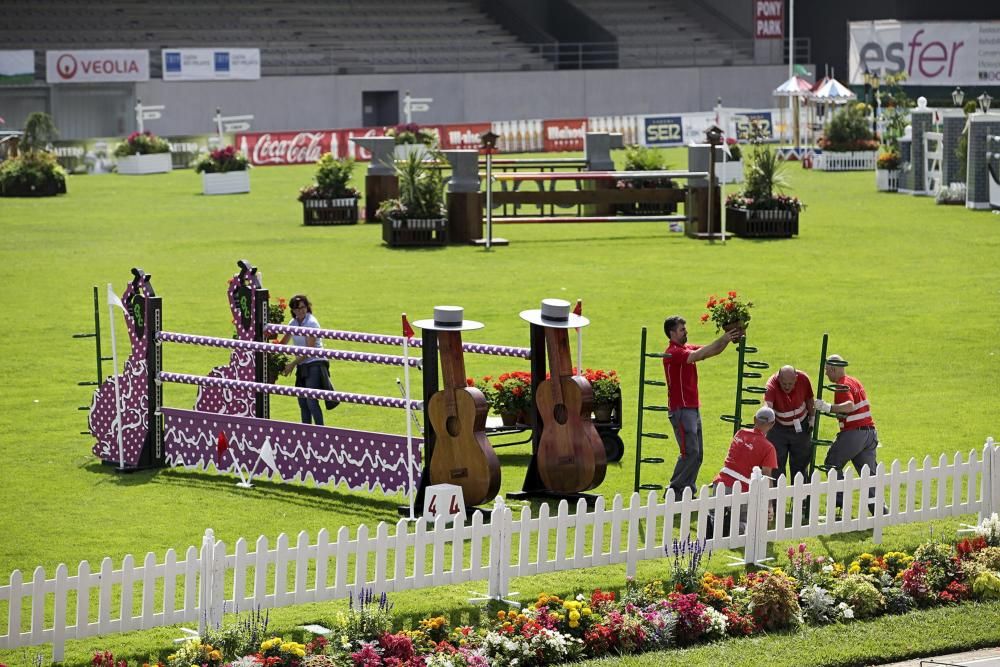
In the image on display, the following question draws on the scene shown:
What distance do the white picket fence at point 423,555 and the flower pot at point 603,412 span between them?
1945mm

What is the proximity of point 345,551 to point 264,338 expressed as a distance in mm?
5721

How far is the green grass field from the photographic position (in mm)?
13406

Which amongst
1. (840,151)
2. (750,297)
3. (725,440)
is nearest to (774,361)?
(725,440)

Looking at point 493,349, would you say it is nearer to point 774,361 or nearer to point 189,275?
point 774,361

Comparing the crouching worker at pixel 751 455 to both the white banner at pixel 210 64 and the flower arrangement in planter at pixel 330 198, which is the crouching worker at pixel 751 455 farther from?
the white banner at pixel 210 64

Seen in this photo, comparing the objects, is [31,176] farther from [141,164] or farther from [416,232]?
[416,232]

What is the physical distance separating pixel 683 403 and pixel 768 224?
20.3 meters

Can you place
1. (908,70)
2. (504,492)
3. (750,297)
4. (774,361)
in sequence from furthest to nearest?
(908,70) → (750,297) → (774,361) → (504,492)

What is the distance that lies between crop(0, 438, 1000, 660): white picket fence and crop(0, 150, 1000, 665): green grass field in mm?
376

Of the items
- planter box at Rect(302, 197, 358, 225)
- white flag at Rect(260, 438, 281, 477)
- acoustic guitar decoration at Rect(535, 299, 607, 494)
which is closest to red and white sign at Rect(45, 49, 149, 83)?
planter box at Rect(302, 197, 358, 225)

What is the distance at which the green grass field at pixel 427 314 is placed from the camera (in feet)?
44.0

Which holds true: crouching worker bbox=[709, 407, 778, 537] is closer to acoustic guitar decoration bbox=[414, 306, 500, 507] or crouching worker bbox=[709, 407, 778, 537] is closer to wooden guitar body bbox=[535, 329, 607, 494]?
wooden guitar body bbox=[535, 329, 607, 494]

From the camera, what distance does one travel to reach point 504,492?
1418 centimetres

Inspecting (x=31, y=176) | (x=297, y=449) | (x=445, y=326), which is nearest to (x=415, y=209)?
(x=31, y=176)
